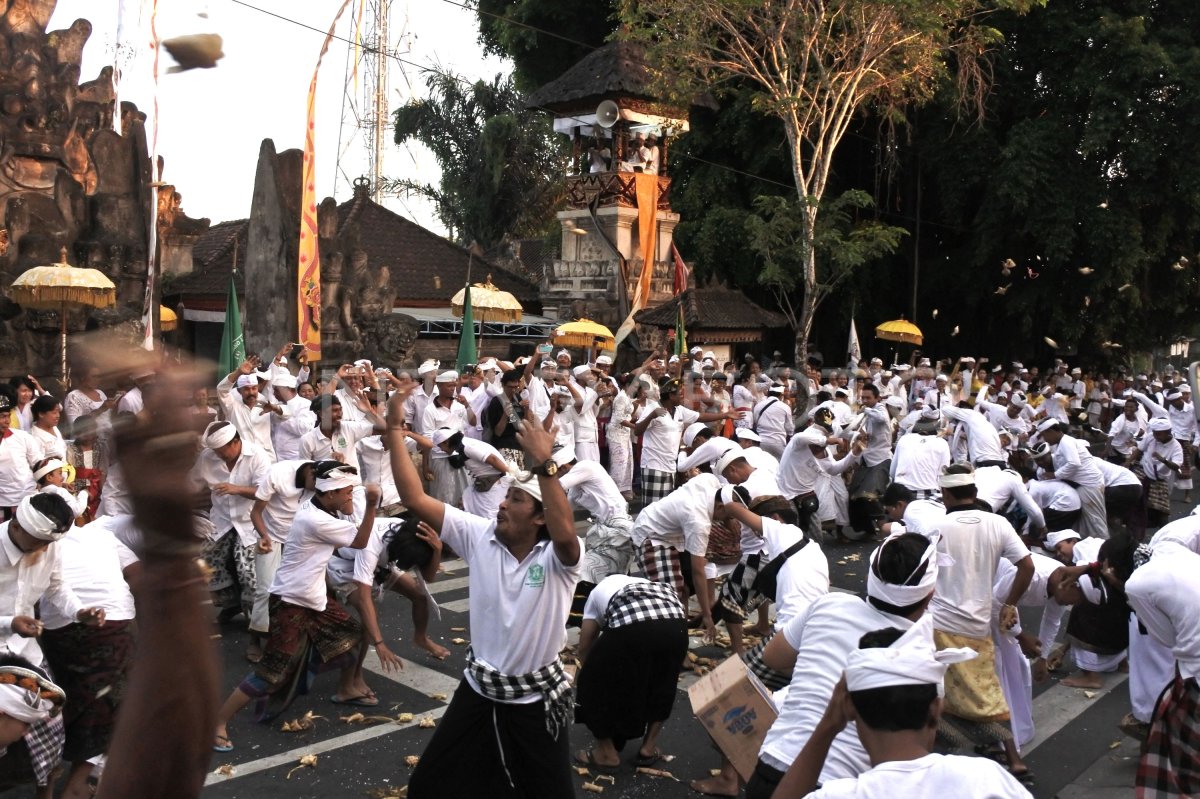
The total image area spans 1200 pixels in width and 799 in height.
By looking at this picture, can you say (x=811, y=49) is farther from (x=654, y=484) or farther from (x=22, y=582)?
(x=22, y=582)

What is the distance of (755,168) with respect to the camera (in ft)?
90.0

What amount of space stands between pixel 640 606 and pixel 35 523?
2.85 metres

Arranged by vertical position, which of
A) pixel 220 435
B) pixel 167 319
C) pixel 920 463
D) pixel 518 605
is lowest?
pixel 920 463

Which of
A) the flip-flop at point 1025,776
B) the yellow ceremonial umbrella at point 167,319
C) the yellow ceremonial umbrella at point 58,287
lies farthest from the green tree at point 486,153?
the flip-flop at point 1025,776

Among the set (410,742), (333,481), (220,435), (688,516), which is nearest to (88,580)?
(333,481)

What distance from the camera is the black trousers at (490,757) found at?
4.02m

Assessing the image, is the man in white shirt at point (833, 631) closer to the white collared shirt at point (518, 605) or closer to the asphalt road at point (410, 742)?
the white collared shirt at point (518, 605)

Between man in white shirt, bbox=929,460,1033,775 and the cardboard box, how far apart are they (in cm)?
105

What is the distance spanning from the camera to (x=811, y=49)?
18641 mm

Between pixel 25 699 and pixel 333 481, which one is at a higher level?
pixel 333 481

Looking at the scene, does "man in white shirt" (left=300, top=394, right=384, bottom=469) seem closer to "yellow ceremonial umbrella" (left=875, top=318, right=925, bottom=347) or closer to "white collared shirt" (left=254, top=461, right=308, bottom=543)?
"white collared shirt" (left=254, top=461, right=308, bottom=543)

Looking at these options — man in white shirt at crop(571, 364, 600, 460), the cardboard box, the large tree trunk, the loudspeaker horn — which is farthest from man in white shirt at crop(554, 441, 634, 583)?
the loudspeaker horn

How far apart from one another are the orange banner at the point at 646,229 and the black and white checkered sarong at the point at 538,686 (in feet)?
69.5

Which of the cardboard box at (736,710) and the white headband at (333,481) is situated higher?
the white headband at (333,481)
